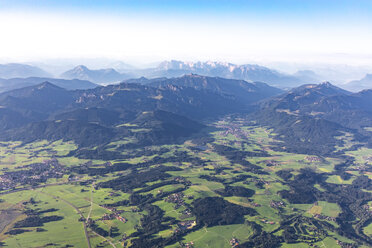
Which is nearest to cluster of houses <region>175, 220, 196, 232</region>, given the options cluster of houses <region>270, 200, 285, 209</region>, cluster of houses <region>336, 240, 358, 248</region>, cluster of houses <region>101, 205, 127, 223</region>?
cluster of houses <region>101, 205, 127, 223</region>

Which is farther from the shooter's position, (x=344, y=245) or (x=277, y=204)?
(x=277, y=204)

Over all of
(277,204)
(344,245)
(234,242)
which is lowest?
(234,242)

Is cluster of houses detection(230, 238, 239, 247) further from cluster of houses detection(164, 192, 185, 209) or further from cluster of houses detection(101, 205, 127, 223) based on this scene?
cluster of houses detection(101, 205, 127, 223)

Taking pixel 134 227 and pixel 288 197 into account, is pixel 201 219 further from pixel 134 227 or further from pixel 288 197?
pixel 288 197

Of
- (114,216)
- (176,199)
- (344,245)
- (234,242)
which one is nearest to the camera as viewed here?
(234,242)

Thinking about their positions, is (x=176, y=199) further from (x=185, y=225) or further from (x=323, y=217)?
(x=323, y=217)

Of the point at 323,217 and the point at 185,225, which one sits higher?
the point at 185,225

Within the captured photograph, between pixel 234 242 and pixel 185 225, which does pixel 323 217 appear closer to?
pixel 234 242

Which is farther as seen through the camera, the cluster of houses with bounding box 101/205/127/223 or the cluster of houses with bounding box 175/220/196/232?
the cluster of houses with bounding box 101/205/127/223

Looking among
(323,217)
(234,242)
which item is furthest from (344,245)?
(234,242)

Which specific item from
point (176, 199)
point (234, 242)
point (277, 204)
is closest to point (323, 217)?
point (277, 204)

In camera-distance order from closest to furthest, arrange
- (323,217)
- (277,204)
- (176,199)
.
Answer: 1. (323,217)
2. (176,199)
3. (277,204)
